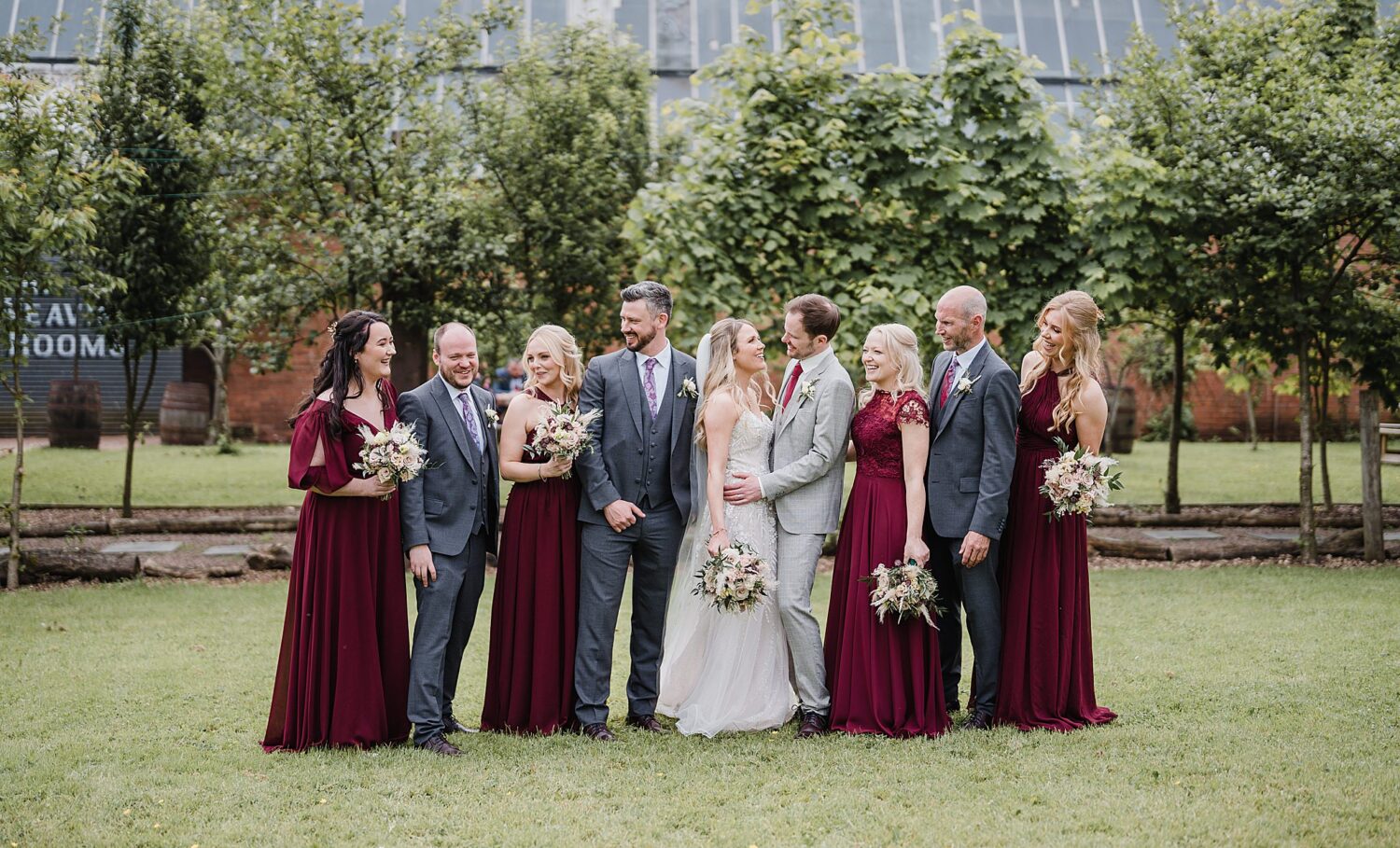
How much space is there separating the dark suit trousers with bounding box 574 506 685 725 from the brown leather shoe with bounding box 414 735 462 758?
657 mm

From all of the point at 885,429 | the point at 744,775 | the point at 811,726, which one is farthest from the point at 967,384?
the point at 744,775

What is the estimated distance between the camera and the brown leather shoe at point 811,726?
19.1 ft

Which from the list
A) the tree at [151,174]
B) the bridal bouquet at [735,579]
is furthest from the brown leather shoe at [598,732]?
the tree at [151,174]

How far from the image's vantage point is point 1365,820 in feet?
14.8

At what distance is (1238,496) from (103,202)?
1533 centimetres

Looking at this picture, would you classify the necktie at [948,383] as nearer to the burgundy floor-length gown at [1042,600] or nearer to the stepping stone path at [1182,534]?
the burgundy floor-length gown at [1042,600]

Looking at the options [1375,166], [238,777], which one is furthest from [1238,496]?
[238,777]

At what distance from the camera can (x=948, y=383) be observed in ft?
19.8

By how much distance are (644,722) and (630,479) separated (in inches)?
50.7

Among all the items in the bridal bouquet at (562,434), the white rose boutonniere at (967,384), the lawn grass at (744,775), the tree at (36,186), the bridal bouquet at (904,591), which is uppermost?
the tree at (36,186)

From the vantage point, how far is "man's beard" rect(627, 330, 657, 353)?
591cm

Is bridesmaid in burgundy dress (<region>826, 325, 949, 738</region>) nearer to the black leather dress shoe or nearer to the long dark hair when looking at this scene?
the black leather dress shoe

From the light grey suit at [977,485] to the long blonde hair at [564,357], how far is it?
1867 millimetres

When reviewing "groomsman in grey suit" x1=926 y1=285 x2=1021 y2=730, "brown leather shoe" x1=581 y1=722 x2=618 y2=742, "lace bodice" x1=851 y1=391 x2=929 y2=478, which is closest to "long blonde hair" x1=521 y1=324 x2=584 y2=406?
"lace bodice" x1=851 y1=391 x2=929 y2=478
